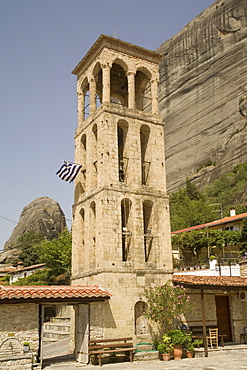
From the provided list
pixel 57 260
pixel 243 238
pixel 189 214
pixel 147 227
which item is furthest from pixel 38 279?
pixel 189 214

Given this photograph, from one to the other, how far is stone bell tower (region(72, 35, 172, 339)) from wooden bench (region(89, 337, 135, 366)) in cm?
42

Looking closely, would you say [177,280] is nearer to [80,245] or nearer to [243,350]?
[243,350]

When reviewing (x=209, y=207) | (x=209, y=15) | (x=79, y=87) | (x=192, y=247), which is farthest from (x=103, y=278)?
(x=209, y=15)

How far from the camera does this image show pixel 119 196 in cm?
1964

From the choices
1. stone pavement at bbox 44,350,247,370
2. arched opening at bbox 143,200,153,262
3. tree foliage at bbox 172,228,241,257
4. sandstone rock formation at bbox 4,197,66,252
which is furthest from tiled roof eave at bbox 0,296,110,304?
sandstone rock formation at bbox 4,197,66,252

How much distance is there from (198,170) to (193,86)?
22351mm

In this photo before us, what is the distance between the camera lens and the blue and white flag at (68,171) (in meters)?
20.8

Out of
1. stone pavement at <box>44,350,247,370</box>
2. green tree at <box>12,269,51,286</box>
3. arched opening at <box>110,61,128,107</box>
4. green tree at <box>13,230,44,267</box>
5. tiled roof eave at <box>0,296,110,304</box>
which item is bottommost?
stone pavement at <box>44,350,247,370</box>

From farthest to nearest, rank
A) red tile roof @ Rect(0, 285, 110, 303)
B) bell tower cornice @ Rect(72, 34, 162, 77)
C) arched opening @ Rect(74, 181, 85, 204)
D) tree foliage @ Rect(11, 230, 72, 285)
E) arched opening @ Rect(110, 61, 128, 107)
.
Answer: tree foliage @ Rect(11, 230, 72, 285), arched opening @ Rect(110, 61, 128, 107), arched opening @ Rect(74, 181, 85, 204), bell tower cornice @ Rect(72, 34, 162, 77), red tile roof @ Rect(0, 285, 110, 303)

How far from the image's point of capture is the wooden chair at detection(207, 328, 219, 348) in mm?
18717

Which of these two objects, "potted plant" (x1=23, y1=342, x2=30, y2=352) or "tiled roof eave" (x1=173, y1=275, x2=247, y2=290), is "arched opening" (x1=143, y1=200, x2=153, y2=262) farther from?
"potted plant" (x1=23, y1=342, x2=30, y2=352)

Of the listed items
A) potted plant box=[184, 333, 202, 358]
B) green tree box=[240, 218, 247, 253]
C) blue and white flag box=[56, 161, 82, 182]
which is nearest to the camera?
potted plant box=[184, 333, 202, 358]

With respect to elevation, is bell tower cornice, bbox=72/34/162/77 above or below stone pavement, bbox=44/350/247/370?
above

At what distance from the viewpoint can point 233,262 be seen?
2936 centimetres
